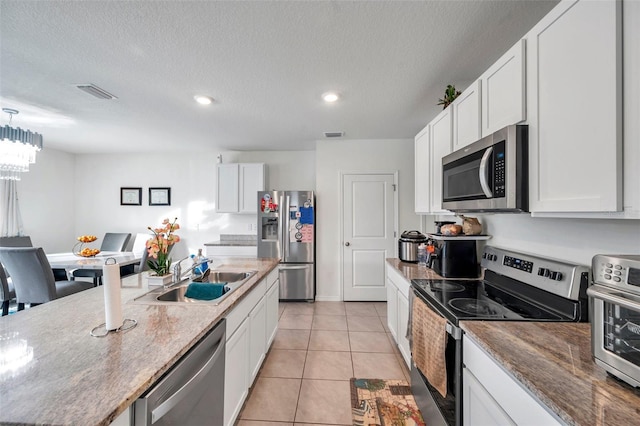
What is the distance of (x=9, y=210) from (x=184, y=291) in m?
4.23

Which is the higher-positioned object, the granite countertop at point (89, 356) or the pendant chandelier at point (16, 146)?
the pendant chandelier at point (16, 146)

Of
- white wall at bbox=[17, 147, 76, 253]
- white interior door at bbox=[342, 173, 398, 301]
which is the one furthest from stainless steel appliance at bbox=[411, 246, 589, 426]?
white wall at bbox=[17, 147, 76, 253]

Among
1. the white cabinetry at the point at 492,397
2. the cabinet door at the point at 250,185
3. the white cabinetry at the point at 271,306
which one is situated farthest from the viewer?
the cabinet door at the point at 250,185

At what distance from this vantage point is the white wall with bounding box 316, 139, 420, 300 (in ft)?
12.8

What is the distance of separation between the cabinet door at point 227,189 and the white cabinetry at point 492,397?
396 centimetres

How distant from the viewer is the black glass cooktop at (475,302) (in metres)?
1.24

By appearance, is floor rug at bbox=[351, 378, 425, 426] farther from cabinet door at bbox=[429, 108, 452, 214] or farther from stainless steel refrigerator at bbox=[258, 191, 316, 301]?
stainless steel refrigerator at bbox=[258, 191, 316, 301]

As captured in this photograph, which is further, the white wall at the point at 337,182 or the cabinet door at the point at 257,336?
the white wall at the point at 337,182

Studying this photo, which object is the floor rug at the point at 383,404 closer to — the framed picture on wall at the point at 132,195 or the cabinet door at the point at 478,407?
the cabinet door at the point at 478,407

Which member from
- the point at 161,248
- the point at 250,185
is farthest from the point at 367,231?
the point at 161,248

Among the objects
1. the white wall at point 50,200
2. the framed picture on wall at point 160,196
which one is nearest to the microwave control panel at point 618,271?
the framed picture on wall at point 160,196

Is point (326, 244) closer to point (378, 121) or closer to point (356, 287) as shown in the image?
point (356, 287)

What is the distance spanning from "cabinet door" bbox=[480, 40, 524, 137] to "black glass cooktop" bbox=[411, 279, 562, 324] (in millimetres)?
951

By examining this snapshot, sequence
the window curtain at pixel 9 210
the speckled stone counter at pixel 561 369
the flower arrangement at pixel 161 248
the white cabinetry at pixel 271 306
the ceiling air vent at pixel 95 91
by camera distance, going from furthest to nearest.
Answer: the window curtain at pixel 9 210
the white cabinetry at pixel 271 306
the ceiling air vent at pixel 95 91
the flower arrangement at pixel 161 248
the speckled stone counter at pixel 561 369
